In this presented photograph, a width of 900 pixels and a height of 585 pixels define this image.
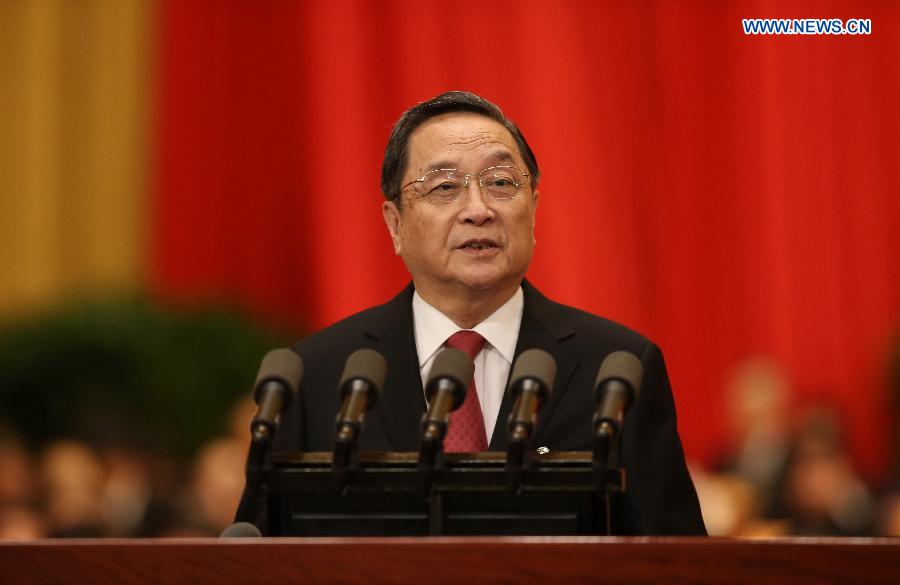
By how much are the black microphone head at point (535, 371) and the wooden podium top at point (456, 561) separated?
0.31 metres

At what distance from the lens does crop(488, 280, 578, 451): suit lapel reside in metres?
1.93

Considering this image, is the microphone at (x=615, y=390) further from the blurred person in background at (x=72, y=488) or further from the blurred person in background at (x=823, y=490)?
the blurred person in background at (x=72, y=488)

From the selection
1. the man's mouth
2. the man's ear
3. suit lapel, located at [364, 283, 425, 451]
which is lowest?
suit lapel, located at [364, 283, 425, 451]

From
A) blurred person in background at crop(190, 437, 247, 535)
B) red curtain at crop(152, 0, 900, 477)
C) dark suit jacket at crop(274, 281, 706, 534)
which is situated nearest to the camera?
dark suit jacket at crop(274, 281, 706, 534)

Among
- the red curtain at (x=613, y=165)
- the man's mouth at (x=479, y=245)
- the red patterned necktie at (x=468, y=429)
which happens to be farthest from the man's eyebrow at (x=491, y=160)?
the red curtain at (x=613, y=165)

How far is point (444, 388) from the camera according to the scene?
4.74 feet

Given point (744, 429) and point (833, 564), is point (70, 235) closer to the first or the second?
point (744, 429)

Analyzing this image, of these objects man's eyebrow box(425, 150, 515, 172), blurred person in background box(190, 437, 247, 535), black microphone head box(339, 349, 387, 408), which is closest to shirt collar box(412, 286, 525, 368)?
man's eyebrow box(425, 150, 515, 172)

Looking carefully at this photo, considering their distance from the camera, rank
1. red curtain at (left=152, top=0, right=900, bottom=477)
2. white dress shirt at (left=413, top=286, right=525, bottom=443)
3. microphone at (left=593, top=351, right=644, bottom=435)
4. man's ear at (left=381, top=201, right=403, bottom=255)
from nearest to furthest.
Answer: microphone at (left=593, top=351, right=644, bottom=435) → white dress shirt at (left=413, top=286, right=525, bottom=443) → man's ear at (left=381, top=201, right=403, bottom=255) → red curtain at (left=152, top=0, right=900, bottom=477)

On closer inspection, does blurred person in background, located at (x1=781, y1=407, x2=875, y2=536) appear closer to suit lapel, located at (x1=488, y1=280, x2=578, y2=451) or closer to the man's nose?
suit lapel, located at (x1=488, y1=280, x2=578, y2=451)

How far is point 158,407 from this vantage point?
143 inches

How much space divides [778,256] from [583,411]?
2.04 m

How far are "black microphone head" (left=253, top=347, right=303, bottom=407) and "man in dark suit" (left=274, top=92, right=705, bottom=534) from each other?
45 cm

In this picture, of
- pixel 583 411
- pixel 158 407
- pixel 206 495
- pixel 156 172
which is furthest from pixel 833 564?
pixel 156 172
